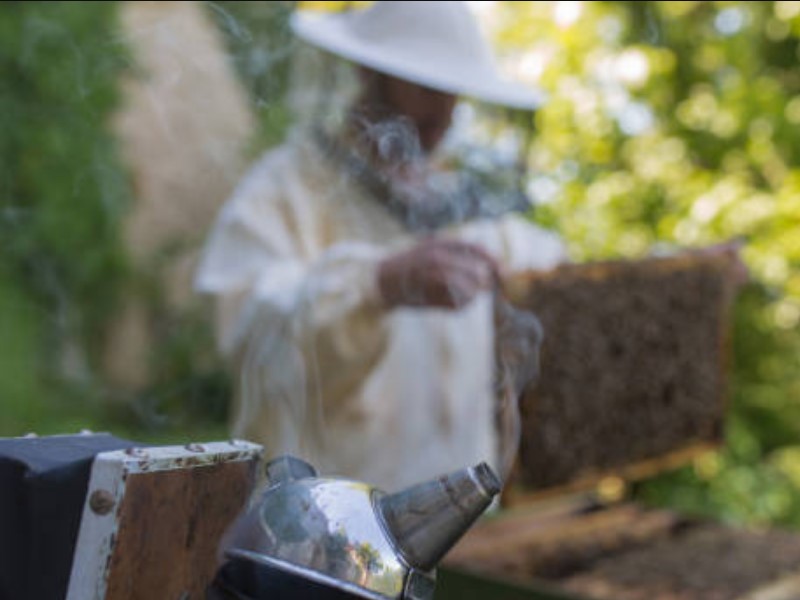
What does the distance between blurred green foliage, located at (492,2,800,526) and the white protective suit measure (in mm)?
1381

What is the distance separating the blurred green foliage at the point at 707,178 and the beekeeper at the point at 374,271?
1.45m

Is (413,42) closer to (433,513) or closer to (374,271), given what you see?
(374,271)

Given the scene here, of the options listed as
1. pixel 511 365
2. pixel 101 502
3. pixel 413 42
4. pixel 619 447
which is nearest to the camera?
pixel 101 502

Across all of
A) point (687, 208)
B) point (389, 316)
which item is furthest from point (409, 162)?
point (687, 208)

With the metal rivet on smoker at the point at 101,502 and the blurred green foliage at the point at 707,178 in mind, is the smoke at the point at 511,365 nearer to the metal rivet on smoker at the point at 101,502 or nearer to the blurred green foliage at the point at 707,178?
the metal rivet on smoker at the point at 101,502

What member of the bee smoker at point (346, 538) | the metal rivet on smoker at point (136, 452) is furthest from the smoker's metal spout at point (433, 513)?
the metal rivet on smoker at point (136, 452)

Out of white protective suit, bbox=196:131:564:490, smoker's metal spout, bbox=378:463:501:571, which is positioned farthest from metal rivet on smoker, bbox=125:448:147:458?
white protective suit, bbox=196:131:564:490

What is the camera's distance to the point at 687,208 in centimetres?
421

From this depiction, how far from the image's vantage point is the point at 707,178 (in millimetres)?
4207

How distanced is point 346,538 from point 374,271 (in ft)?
3.63

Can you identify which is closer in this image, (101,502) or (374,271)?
(101,502)

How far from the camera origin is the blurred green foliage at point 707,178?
3678 millimetres

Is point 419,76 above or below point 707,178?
above

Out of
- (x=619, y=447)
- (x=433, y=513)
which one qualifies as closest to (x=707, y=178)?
(x=619, y=447)
